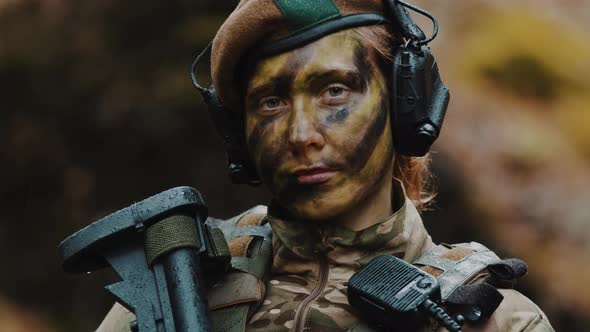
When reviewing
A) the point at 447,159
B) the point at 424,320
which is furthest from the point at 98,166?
the point at 424,320

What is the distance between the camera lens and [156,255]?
3.10 m

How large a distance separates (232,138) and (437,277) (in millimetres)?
740

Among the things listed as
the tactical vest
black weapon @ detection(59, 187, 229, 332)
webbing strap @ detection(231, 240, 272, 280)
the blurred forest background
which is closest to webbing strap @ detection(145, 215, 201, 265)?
black weapon @ detection(59, 187, 229, 332)

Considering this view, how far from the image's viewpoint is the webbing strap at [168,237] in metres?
3.09

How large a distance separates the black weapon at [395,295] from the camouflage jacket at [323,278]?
0.28ft

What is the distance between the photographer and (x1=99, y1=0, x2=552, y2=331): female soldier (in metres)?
3.17

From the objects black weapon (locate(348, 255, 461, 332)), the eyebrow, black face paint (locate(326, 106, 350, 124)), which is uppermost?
the eyebrow

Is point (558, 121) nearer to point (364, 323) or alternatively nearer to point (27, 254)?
point (27, 254)

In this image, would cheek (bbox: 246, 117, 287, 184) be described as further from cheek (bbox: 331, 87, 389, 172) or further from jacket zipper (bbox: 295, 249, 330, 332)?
jacket zipper (bbox: 295, 249, 330, 332)

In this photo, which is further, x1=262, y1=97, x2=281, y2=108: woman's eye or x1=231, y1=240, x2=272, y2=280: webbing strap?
x1=231, y1=240, x2=272, y2=280: webbing strap

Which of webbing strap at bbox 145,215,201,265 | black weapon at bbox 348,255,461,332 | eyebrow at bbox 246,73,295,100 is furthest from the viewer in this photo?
eyebrow at bbox 246,73,295,100

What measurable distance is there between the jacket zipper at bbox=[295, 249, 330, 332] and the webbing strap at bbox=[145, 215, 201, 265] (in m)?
0.33

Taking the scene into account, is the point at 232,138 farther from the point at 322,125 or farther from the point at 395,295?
the point at 395,295

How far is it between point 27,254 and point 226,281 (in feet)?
15.7
